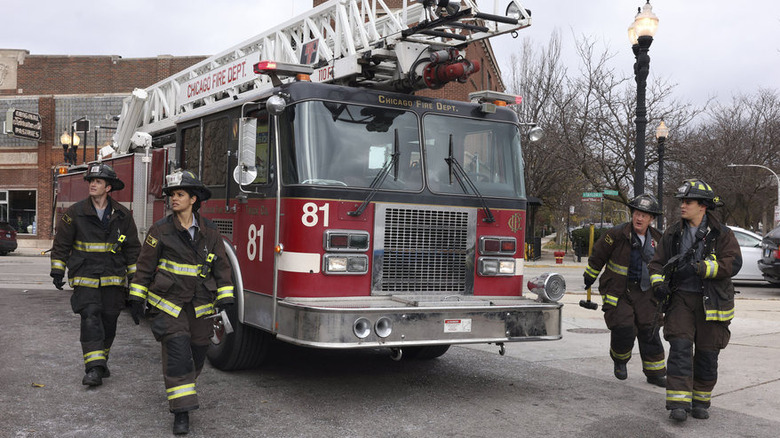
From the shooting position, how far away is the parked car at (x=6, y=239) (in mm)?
25141

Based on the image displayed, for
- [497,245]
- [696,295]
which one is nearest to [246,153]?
[497,245]

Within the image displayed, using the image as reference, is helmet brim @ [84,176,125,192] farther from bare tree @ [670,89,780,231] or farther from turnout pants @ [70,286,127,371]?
bare tree @ [670,89,780,231]

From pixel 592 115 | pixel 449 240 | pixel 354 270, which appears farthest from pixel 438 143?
pixel 592 115

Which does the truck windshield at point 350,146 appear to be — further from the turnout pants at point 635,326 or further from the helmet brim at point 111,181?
the turnout pants at point 635,326

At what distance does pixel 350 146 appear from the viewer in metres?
5.98

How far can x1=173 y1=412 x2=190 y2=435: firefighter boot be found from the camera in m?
4.83

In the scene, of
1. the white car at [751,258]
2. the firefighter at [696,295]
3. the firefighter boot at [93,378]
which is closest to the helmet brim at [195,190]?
the firefighter boot at [93,378]

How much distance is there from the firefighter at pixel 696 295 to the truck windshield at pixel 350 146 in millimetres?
2140

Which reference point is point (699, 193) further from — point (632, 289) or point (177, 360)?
point (177, 360)

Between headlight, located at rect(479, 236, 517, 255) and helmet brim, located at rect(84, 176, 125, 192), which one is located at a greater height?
helmet brim, located at rect(84, 176, 125, 192)

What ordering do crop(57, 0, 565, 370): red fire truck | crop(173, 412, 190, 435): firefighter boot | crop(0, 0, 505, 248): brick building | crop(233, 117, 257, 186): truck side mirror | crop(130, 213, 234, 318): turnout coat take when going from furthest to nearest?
crop(0, 0, 505, 248): brick building
crop(233, 117, 257, 186): truck side mirror
crop(57, 0, 565, 370): red fire truck
crop(130, 213, 234, 318): turnout coat
crop(173, 412, 190, 435): firefighter boot

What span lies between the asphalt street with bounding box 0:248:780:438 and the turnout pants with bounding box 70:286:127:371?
249mm

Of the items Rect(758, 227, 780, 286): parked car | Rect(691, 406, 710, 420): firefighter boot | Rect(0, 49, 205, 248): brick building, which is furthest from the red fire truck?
Rect(0, 49, 205, 248): brick building

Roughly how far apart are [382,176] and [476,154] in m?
1.03
